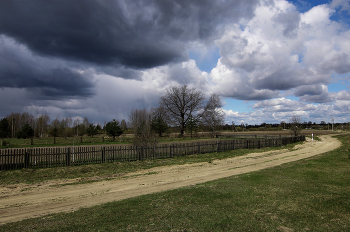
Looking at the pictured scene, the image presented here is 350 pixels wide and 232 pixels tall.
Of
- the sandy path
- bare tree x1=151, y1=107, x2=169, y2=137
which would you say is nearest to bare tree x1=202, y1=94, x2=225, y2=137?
bare tree x1=151, y1=107, x2=169, y2=137

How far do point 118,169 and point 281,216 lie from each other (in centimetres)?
1298

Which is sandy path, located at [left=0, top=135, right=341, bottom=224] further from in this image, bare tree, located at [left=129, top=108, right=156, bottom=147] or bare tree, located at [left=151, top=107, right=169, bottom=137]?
bare tree, located at [left=151, top=107, right=169, bottom=137]

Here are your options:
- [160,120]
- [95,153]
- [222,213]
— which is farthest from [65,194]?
[160,120]

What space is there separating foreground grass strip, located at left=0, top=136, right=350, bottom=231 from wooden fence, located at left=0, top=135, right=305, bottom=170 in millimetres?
11168

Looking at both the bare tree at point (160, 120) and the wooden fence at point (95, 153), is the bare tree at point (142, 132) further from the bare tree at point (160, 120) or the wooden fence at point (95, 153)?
the bare tree at point (160, 120)

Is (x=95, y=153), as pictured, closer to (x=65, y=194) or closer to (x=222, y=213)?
(x=65, y=194)

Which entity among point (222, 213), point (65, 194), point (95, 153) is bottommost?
point (65, 194)

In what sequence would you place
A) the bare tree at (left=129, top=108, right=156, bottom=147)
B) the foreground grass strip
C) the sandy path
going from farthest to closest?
the bare tree at (left=129, top=108, right=156, bottom=147), the sandy path, the foreground grass strip

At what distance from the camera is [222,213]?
19.8 ft

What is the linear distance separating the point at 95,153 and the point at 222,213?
1791 cm

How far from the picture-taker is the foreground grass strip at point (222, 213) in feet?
17.0

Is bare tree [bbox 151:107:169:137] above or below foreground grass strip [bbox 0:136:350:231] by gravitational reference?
above

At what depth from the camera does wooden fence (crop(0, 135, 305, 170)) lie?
51.0 ft

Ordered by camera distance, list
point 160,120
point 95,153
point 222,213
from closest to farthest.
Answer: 1. point 222,213
2. point 95,153
3. point 160,120
